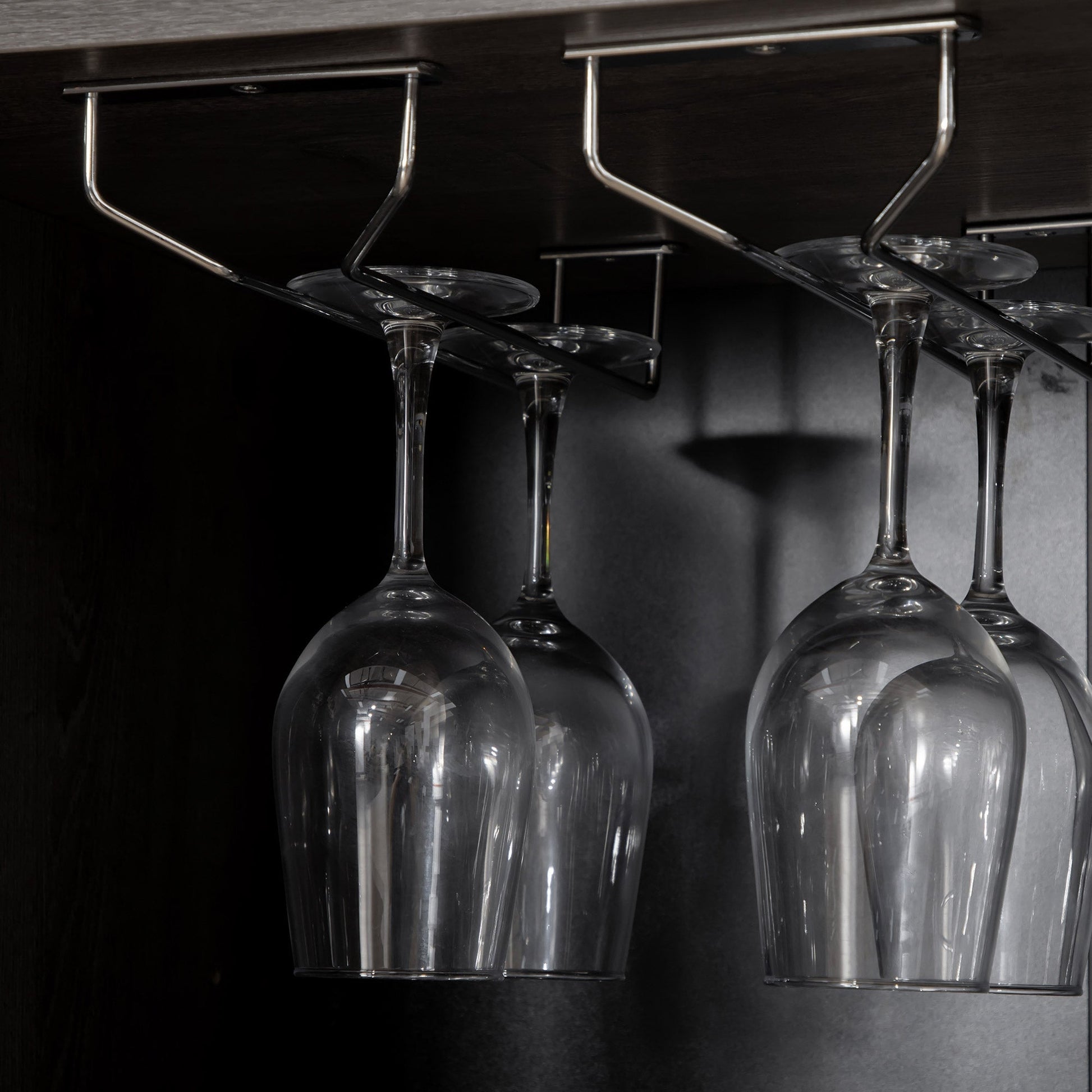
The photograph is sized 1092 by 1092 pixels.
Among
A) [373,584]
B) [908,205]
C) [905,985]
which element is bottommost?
[905,985]

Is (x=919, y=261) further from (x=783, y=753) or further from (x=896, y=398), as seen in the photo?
(x=783, y=753)

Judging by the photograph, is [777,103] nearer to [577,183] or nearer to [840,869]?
[577,183]

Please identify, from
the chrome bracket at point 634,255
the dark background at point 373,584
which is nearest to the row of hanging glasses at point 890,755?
the chrome bracket at point 634,255

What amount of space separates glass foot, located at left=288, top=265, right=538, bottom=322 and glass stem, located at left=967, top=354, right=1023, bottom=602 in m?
0.21

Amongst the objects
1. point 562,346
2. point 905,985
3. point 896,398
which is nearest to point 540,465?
point 562,346

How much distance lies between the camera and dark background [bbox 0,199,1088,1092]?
3.14 ft

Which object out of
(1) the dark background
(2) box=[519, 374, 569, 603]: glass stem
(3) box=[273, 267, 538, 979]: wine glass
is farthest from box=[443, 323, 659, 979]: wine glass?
(1) the dark background

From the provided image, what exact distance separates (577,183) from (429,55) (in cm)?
18

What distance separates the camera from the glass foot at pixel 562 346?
0.76m

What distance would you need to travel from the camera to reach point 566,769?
31.6 inches

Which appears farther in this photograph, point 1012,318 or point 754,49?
point 1012,318

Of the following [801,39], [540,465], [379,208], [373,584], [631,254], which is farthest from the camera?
[373,584]

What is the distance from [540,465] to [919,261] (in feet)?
0.77

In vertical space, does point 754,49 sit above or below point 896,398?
above
